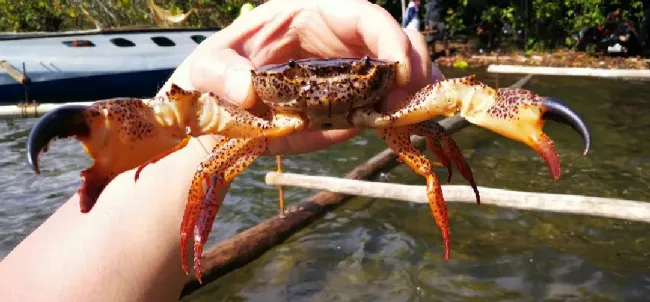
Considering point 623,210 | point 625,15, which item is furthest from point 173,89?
point 625,15

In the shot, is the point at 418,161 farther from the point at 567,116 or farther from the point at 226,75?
the point at 226,75

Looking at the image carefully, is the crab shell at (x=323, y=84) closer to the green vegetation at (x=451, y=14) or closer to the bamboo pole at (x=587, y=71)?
the bamboo pole at (x=587, y=71)

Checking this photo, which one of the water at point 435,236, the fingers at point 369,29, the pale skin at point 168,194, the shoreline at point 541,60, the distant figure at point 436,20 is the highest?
the fingers at point 369,29

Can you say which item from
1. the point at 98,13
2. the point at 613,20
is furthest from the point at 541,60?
the point at 98,13

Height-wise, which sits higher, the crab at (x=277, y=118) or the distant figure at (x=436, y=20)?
the crab at (x=277, y=118)

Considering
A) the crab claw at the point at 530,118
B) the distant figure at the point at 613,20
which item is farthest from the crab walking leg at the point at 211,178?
the distant figure at the point at 613,20
